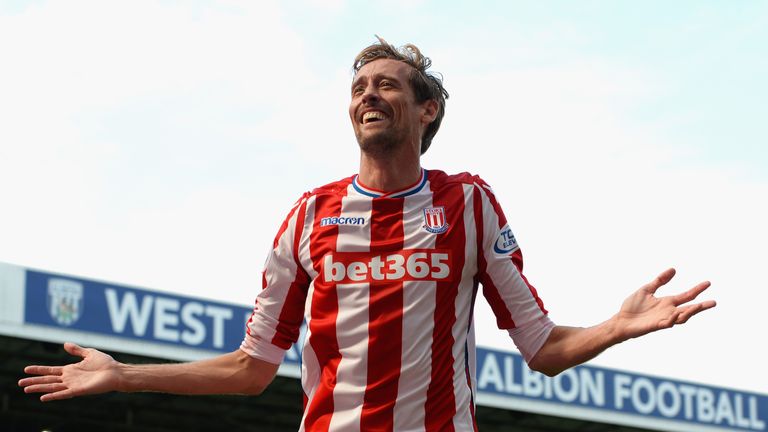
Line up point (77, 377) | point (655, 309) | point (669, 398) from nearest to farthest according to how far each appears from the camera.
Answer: point (655, 309), point (77, 377), point (669, 398)

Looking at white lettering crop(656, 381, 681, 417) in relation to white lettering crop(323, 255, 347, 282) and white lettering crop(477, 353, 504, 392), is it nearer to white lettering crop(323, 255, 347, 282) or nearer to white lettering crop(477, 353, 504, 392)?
white lettering crop(477, 353, 504, 392)

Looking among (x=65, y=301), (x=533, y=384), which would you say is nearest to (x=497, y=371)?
(x=533, y=384)

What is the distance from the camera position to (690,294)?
4570 mm

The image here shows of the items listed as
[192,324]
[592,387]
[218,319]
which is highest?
[218,319]

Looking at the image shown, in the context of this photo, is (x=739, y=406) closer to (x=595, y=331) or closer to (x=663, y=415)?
(x=663, y=415)

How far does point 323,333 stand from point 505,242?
0.80 meters

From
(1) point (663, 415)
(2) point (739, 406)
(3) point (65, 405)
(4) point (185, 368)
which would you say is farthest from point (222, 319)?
(4) point (185, 368)

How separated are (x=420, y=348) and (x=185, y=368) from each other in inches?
39.7

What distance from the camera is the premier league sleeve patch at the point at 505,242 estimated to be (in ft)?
16.0

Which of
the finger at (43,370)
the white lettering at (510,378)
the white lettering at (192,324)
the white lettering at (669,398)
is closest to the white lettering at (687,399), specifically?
A: the white lettering at (669,398)

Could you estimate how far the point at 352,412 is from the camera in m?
4.66

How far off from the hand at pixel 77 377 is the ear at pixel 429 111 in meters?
1.59

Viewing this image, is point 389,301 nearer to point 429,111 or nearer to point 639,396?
point 429,111

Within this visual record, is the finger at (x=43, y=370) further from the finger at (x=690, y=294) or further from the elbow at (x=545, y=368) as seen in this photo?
the finger at (x=690, y=294)
